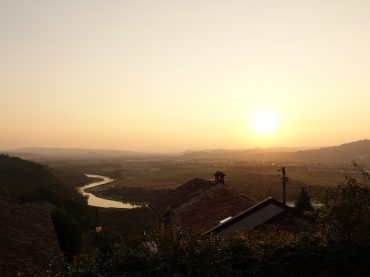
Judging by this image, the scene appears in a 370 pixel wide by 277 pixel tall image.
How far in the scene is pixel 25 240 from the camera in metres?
19.5

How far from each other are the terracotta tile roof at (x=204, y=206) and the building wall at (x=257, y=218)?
6.97ft

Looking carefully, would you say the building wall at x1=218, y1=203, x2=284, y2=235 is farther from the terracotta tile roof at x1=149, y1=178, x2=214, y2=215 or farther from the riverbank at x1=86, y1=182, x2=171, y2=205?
the riverbank at x1=86, y1=182, x2=171, y2=205

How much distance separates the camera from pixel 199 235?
10.1 meters

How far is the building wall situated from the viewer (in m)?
19.2

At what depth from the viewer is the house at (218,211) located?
1928 cm

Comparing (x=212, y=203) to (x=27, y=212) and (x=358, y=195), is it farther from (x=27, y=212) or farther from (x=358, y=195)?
(x=358, y=195)

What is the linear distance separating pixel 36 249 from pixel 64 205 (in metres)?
39.3

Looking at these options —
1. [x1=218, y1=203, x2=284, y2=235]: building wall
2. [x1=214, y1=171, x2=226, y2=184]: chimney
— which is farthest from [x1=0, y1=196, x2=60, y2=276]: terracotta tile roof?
[x1=214, y1=171, x2=226, y2=184]: chimney

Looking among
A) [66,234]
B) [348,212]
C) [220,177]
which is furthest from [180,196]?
[348,212]

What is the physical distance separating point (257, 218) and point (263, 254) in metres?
9.81

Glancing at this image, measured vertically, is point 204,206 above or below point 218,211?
above

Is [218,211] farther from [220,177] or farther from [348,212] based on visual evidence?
[348,212]

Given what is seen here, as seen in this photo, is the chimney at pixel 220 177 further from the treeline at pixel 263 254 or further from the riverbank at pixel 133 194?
the riverbank at pixel 133 194

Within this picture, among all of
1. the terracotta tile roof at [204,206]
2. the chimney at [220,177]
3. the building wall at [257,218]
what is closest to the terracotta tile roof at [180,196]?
the terracotta tile roof at [204,206]
